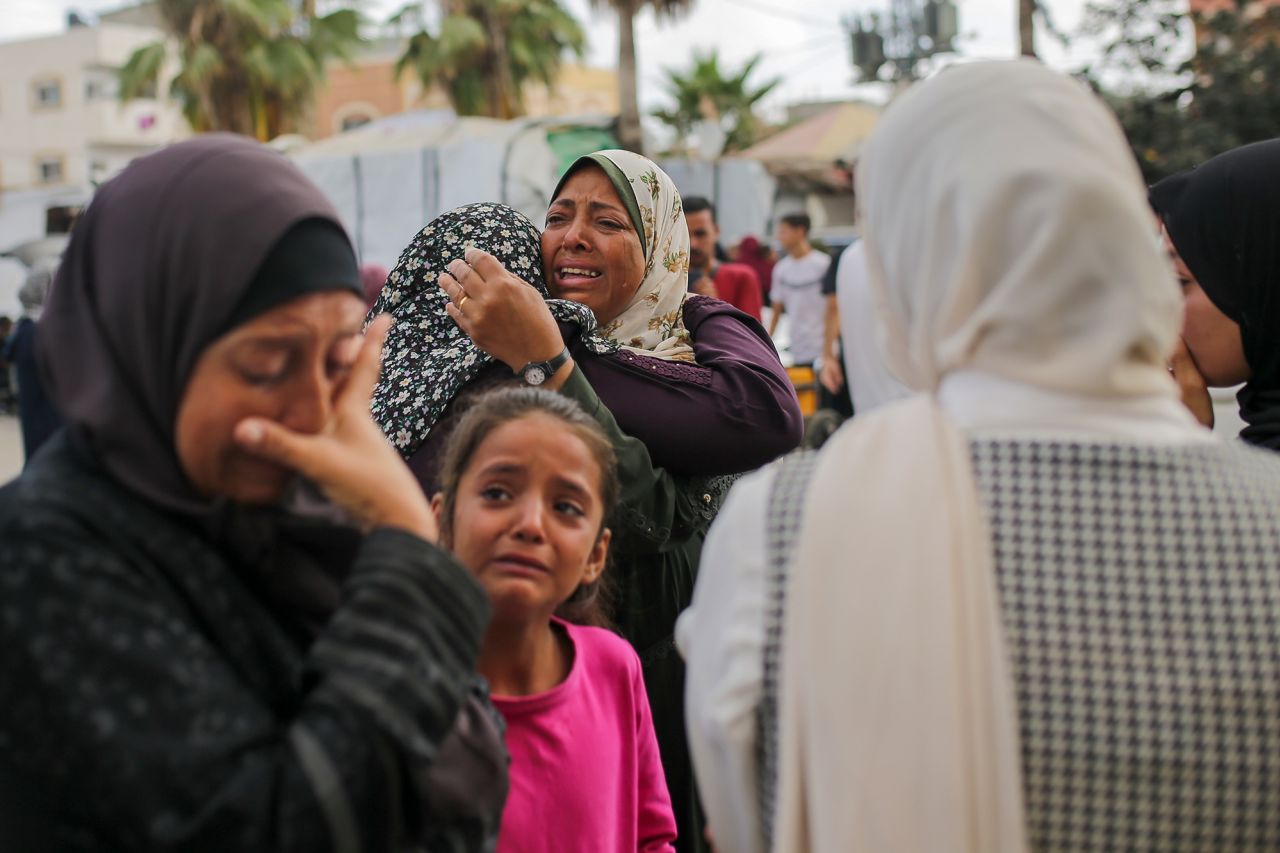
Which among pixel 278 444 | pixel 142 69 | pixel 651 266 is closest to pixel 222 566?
pixel 278 444

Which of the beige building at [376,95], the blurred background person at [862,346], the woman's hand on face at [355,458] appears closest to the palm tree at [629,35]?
the blurred background person at [862,346]

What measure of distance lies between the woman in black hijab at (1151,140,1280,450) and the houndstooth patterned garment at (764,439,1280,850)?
3.74 feet

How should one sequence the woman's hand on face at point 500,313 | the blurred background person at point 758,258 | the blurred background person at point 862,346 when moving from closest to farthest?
the woman's hand on face at point 500,313
the blurred background person at point 862,346
the blurred background person at point 758,258

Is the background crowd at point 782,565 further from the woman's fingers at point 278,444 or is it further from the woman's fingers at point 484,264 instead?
the woman's fingers at point 484,264

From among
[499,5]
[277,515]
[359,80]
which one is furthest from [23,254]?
[359,80]

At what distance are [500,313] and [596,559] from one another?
0.50m

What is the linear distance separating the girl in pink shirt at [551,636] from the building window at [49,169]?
43.9 m

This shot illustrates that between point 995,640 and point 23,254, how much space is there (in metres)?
14.5

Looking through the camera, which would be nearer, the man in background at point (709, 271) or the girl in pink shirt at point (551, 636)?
the girl in pink shirt at point (551, 636)

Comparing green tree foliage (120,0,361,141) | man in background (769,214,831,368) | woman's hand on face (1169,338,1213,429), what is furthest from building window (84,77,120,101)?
woman's hand on face (1169,338,1213,429)

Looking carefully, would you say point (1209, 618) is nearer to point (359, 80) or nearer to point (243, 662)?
point (243, 662)

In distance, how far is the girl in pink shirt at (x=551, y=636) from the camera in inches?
76.8

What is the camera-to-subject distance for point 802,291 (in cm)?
962

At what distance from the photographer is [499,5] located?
23625 mm
